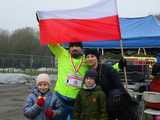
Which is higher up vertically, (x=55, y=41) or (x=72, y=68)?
(x=55, y=41)

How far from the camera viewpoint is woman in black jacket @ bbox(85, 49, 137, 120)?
19.3 feet

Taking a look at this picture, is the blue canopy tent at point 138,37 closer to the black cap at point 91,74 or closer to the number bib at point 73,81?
the number bib at point 73,81

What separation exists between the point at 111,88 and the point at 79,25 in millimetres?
1161

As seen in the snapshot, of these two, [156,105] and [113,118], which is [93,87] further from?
[156,105]

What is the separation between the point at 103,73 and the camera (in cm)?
598

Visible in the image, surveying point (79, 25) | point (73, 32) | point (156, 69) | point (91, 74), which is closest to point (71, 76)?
point (91, 74)

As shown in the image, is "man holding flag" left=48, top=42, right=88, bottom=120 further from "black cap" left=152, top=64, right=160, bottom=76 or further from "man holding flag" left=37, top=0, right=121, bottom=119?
"black cap" left=152, top=64, right=160, bottom=76

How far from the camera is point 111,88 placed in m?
6.01

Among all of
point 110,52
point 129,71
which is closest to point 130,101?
point 129,71

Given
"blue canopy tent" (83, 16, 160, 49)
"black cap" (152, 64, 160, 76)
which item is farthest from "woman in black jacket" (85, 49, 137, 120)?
"blue canopy tent" (83, 16, 160, 49)

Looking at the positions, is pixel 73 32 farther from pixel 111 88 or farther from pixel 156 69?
pixel 156 69

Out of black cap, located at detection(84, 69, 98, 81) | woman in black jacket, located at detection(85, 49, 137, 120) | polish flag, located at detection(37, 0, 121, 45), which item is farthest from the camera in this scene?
polish flag, located at detection(37, 0, 121, 45)

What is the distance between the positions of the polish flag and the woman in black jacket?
1.87ft

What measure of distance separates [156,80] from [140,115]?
70 centimetres
